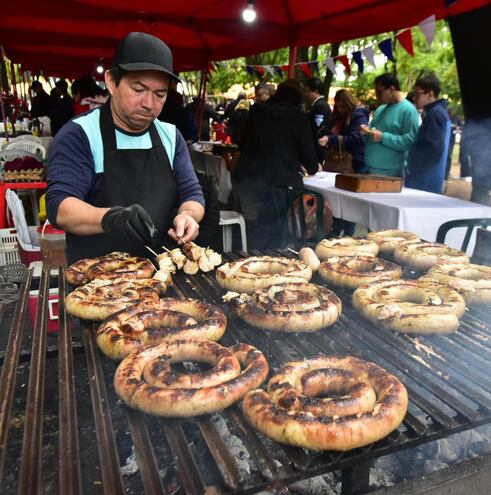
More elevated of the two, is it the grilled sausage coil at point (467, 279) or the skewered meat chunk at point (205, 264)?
the skewered meat chunk at point (205, 264)

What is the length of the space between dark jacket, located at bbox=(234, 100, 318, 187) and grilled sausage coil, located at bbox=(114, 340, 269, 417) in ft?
17.3

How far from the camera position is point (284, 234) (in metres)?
7.38

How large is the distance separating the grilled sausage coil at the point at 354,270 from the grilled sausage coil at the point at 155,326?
3.52 feet

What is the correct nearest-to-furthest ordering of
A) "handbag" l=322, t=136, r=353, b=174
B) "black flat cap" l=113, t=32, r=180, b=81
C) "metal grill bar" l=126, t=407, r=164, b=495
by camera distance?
"metal grill bar" l=126, t=407, r=164, b=495 < "black flat cap" l=113, t=32, r=180, b=81 < "handbag" l=322, t=136, r=353, b=174

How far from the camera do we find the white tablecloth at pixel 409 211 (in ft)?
A: 19.7

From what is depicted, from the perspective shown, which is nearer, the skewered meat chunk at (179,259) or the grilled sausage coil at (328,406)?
the grilled sausage coil at (328,406)

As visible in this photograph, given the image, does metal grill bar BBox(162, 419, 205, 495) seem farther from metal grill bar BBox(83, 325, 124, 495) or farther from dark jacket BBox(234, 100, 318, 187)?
dark jacket BBox(234, 100, 318, 187)

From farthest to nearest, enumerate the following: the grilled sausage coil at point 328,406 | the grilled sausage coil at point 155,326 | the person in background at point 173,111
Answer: the person in background at point 173,111 < the grilled sausage coil at point 155,326 < the grilled sausage coil at point 328,406

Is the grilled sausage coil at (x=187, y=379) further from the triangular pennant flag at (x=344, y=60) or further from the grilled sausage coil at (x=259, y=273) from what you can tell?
the triangular pennant flag at (x=344, y=60)

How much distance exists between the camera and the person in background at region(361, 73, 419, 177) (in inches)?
309

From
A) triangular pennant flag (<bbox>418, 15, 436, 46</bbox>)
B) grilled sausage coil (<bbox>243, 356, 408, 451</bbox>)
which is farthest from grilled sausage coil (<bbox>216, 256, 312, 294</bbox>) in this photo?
triangular pennant flag (<bbox>418, 15, 436, 46</bbox>)

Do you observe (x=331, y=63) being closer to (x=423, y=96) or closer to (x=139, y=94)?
(x=423, y=96)

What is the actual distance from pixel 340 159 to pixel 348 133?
639 mm

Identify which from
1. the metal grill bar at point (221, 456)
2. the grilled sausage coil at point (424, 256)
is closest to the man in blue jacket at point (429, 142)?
the grilled sausage coil at point (424, 256)
